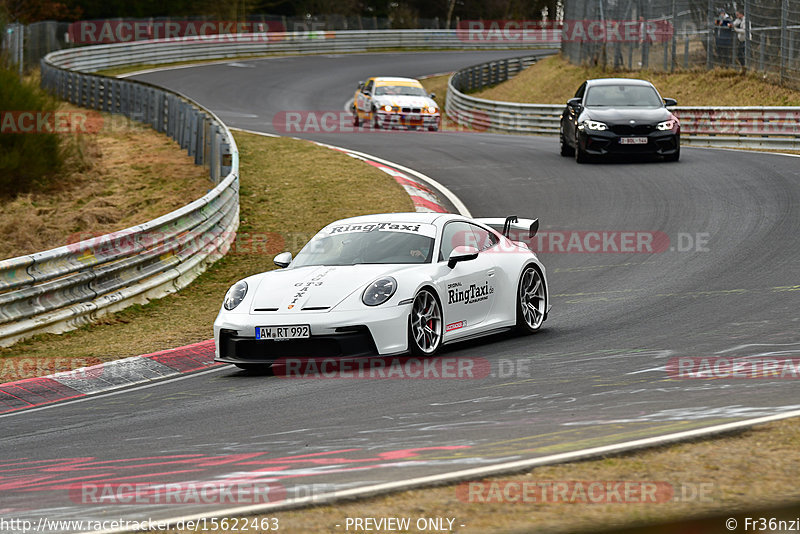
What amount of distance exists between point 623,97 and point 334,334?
49.3ft

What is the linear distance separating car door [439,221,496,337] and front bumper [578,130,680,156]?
474 inches

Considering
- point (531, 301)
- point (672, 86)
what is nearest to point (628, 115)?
point (531, 301)

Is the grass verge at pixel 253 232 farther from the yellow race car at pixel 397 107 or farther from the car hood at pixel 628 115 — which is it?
the yellow race car at pixel 397 107

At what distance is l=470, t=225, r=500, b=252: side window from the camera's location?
1084cm

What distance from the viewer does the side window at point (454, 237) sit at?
10.3 m

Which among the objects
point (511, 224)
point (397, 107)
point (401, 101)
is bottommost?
point (397, 107)

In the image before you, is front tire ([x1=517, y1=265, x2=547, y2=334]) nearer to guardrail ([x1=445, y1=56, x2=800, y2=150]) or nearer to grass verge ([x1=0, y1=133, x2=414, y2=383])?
grass verge ([x1=0, y1=133, x2=414, y2=383])

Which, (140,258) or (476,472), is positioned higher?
(476,472)

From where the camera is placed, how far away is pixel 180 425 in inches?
297

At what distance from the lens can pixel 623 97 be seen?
898 inches

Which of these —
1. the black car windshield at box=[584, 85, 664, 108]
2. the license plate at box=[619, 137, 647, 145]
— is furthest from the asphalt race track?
the black car windshield at box=[584, 85, 664, 108]

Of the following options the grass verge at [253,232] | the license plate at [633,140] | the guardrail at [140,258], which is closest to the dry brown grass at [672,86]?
the license plate at [633,140]

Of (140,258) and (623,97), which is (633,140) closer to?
(623,97)

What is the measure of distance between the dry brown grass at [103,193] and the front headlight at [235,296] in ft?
30.7
